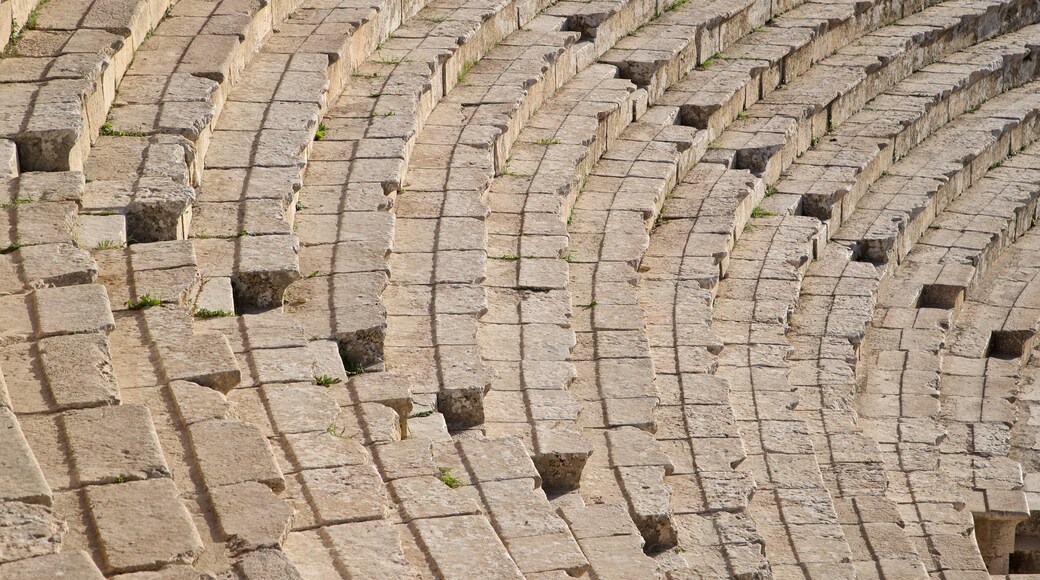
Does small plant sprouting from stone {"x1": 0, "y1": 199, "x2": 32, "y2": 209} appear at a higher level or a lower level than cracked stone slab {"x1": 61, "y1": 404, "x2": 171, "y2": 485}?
higher

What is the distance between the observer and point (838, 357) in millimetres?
9211

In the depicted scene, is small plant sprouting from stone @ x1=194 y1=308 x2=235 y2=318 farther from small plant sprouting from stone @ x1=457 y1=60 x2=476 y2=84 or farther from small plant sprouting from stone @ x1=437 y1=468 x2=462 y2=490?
small plant sprouting from stone @ x1=457 y1=60 x2=476 y2=84

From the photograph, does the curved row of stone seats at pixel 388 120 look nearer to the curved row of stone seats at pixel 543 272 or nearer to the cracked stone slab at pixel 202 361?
the curved row of stone seats at pixel 543 272

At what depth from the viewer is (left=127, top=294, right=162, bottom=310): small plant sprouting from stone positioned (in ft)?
17.8

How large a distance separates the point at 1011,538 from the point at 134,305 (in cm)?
551

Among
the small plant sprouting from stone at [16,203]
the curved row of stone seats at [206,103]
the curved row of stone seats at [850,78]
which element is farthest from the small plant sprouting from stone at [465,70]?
the small plant sprouting from stone at [16,203]

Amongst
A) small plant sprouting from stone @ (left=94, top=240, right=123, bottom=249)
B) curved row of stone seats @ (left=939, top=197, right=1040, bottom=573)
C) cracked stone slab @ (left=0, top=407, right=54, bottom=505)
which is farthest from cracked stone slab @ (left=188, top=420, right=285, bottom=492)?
curved row of stone seats @ (left=939, top=197, right=1040, bottom=573)

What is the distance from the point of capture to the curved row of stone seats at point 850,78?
10883 millimetres

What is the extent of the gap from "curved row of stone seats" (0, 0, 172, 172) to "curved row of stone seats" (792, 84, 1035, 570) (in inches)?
169

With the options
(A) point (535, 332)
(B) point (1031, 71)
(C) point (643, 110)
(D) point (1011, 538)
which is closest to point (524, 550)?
(A) point (535, 332)

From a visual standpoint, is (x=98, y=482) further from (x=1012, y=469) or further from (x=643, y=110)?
(x=643, y=110)

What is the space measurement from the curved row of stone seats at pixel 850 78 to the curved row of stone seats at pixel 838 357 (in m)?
0.78

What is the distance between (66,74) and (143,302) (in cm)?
176

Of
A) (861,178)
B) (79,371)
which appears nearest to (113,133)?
(79,371)
